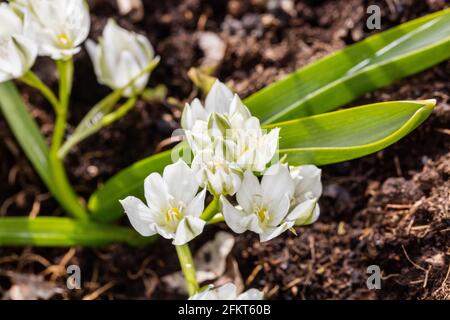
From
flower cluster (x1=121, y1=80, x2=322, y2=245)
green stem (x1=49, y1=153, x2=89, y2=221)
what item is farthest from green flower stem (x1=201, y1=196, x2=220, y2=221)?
green stem (x1=49, y1=153, x2=89, y2=221)

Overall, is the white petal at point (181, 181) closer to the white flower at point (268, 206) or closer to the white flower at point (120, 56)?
the white flower at point (268, 206)

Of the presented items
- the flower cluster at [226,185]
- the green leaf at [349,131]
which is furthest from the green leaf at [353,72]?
the flower cluster at [226,185]

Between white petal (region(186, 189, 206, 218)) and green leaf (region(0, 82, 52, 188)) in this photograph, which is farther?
green leaf (region(0, 82, 52, 188))

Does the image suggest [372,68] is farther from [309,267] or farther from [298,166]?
[309,267]

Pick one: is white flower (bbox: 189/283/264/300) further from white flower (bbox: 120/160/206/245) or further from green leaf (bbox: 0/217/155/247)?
green leaf (bbox: 0/217/155/247)

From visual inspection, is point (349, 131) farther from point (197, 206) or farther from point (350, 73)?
point (197, 206)

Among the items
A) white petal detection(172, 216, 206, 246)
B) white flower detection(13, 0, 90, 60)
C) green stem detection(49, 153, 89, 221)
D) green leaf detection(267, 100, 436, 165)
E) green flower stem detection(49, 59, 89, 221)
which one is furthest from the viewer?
green stem detection(49, 153, 89, 221)
